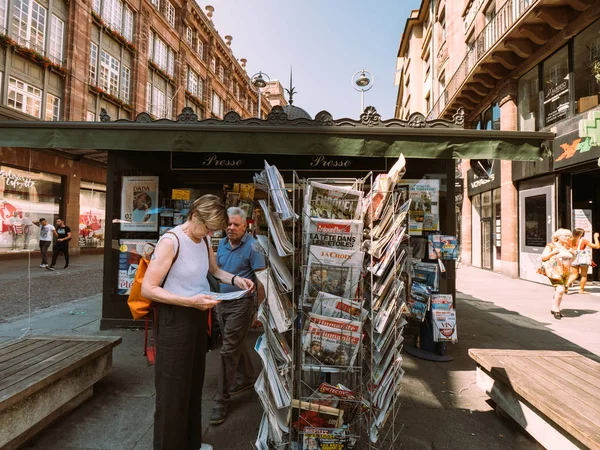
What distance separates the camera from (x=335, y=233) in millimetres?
2232

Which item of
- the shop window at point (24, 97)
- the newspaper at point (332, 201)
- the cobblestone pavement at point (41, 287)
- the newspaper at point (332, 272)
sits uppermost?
the shop window at point (24, 97)

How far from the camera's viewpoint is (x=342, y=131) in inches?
172

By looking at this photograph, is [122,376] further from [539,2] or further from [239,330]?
[539,2]

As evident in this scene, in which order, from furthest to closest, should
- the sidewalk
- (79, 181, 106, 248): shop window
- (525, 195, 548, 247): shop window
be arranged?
(79, 181, 106, 248): shop window, (525, 195, 548, 247): shop window, the sidewalk

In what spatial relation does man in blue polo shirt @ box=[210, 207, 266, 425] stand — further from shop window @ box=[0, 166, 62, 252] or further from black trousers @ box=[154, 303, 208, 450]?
shop window @ box=[0, 166, 62, 252]

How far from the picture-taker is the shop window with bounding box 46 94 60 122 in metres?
16.7

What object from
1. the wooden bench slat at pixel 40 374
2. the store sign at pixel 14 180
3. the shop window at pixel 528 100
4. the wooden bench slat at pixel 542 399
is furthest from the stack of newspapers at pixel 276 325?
the store sign at pixel 14 180

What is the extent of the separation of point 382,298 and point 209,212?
1300mm

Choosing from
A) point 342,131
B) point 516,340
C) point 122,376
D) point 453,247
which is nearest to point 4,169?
point 122,376

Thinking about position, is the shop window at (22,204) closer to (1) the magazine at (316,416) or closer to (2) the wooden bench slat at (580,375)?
(1) the magazine at (316,416)

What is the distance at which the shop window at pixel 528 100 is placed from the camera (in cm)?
1185

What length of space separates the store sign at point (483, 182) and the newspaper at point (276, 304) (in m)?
11.9

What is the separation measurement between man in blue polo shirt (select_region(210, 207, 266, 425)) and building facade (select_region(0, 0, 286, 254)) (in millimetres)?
10207

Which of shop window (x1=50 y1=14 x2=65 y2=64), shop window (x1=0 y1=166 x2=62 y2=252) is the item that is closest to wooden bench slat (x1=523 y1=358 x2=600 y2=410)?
shop window (x1=0 y1=166 x2=62 y2=252)
